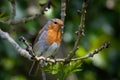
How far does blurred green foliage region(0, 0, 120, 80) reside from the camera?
17.1 feet

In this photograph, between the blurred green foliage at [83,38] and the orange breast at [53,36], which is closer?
the orange breast at [53,36]

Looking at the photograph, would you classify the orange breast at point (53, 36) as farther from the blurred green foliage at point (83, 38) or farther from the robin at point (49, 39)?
the blurred green foliage at point (83, 38)

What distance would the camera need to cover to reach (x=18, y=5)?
16.9 feet

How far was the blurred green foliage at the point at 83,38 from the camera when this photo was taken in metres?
5.21

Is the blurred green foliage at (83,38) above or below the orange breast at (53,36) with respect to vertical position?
below

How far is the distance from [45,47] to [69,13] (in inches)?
36.1

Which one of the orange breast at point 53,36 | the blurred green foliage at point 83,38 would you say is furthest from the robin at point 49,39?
the blurred green foliage at point 83,38

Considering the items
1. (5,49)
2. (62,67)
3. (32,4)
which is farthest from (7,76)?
(62,67)

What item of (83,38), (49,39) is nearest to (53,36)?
(49,39)

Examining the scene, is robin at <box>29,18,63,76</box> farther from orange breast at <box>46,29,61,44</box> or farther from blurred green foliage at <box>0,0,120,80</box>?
blurred green foliage at <box>0,0,120,80</box>

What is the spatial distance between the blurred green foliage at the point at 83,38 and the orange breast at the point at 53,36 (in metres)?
0.57

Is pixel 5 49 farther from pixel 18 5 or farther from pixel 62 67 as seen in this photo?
pixel 62 67

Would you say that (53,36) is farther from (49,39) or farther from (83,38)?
(83,38)

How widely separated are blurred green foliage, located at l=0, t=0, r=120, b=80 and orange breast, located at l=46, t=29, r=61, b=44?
0.57 metres
